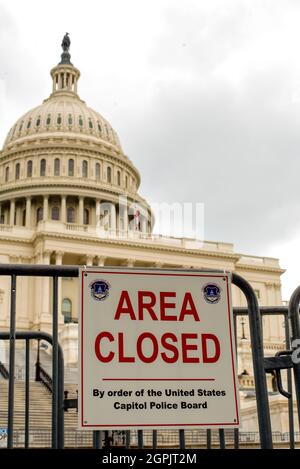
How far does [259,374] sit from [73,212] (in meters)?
73.7

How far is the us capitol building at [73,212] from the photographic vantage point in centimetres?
5938

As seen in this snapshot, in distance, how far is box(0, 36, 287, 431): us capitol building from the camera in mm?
59375

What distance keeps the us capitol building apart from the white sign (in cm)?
4282

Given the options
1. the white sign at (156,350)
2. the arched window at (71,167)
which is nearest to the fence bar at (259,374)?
the white sign at (156,350)

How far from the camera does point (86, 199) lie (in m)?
78.8

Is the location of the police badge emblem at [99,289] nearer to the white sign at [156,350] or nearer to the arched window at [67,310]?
the white sign at [156,350]

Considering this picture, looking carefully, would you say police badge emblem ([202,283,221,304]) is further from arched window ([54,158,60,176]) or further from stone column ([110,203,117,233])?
arched window ([54,158,60,176])

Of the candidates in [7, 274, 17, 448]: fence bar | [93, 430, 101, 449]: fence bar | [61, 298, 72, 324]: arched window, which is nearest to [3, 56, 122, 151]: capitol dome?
[61, 298, 72, 324]: arched window

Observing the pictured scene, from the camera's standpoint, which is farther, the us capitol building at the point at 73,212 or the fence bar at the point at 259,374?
the us capitol building at the point at 73,212

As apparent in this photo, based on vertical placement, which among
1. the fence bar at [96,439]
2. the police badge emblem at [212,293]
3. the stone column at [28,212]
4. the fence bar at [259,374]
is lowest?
the fence bar at [96,439]

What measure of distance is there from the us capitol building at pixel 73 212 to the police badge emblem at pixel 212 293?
42.7 meters

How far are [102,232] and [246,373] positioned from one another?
106ft

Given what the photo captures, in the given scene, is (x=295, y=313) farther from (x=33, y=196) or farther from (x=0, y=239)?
(x=33, y=196)

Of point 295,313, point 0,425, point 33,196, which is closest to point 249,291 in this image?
point 295,313
